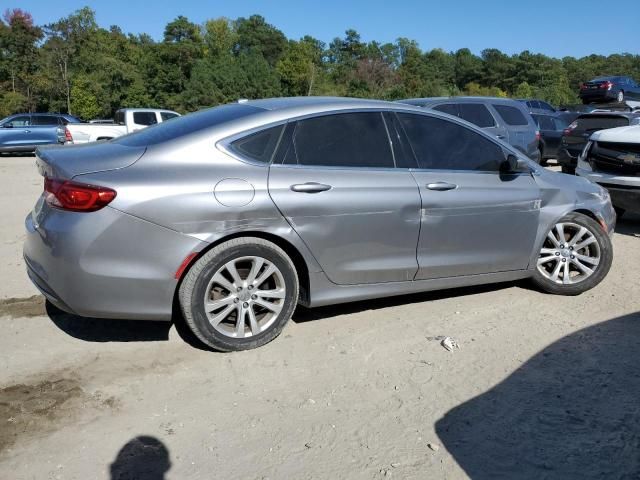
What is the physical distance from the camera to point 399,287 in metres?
4.22

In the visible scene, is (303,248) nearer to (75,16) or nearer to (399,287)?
(399,287)

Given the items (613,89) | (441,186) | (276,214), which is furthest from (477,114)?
(613,89)

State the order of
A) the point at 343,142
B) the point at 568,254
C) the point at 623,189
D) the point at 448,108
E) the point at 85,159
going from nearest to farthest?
the point at 85,159 → the point at 343,142 → the point at 568,254 → the point at 623,189 → the point at 448,108

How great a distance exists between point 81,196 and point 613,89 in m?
26.4

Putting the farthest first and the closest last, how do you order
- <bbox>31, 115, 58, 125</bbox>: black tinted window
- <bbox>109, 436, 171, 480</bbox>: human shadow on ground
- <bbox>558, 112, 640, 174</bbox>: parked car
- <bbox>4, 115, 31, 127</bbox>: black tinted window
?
<bbox>31, 115, 58, 125</bbox>: black tinted window < <bbox>4, 115, 31, 127</bbox>: black tinted window < <bbox>558, 112, 640, 174</bbox>: parked car < <bbox>109, 436, 171, 480</bbox>: human shadow on ground

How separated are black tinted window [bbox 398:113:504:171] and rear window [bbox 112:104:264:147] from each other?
1.17 m

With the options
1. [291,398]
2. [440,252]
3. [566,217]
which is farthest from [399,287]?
[566,217]

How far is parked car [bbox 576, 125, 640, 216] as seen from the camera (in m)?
6.97

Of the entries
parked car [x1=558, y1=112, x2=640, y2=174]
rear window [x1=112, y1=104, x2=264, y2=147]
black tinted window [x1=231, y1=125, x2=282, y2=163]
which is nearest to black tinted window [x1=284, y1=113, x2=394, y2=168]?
black tinted window [x1=231, y1=125, x2=282, y2=163]

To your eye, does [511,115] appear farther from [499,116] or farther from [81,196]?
[81,196]

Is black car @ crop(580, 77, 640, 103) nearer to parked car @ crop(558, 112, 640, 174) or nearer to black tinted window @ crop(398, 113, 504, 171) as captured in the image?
parked car @ crop(558, 112, 640, 174)

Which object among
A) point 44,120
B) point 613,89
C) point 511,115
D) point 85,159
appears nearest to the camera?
point 85,159

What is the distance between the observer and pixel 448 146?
4.42 meters

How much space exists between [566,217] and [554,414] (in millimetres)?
2262
